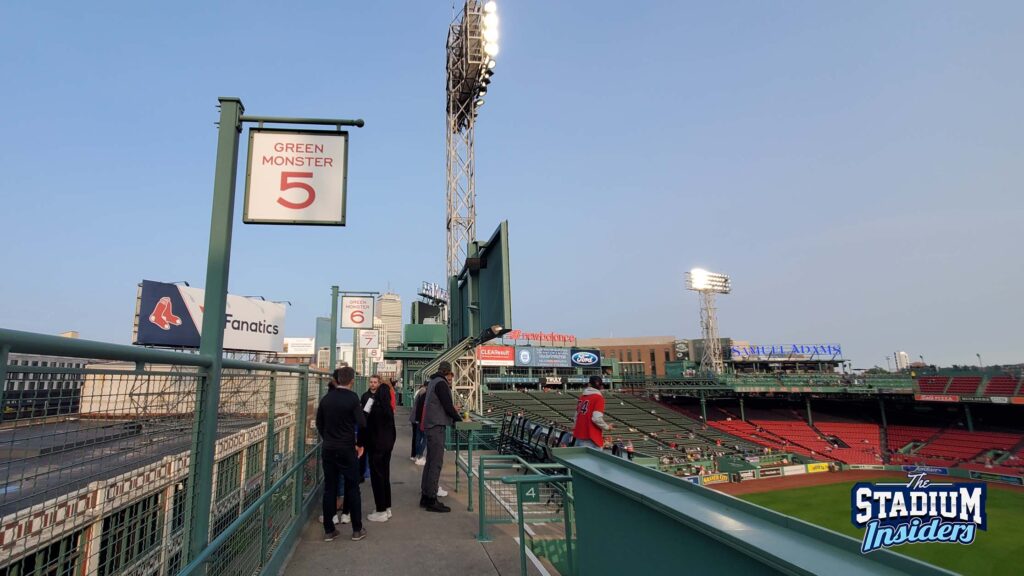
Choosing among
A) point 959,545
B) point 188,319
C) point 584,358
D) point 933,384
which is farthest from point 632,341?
point 188,319

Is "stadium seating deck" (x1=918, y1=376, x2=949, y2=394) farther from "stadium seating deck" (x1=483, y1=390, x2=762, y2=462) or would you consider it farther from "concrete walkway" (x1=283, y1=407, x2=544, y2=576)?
"concrete walkway" (x1=283, y1=407, x2=544, y2=576)

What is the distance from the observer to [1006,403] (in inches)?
1318

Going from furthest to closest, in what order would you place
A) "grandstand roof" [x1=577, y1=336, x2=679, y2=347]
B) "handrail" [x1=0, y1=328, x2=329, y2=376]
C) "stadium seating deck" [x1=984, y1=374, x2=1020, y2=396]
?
"grandstand roof" [x1=577, y1=336, x2=679, y2=347] < "stadium seating deck" [x1=984, y1=374, x2=1020, y2=396] < "handrail" [x1=0, y1=328, x2=329, y2=376]

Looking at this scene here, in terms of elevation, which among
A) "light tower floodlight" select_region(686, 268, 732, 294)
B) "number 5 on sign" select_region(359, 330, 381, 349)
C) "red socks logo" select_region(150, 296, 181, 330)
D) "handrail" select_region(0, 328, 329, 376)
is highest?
"light tower floodlight" select_region(686, 268, 732, 294)

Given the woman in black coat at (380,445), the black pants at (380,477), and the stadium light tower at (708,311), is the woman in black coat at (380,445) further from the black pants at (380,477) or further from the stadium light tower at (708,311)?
the stadium light tower at (708,311)

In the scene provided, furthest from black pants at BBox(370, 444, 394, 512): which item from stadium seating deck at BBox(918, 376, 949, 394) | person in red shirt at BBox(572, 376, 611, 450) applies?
stadium seating deck at BBox(918, 376, 949, 394)

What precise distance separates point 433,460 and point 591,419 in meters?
2.17

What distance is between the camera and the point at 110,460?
181 cm

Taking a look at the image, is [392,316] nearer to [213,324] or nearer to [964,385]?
[964,385]

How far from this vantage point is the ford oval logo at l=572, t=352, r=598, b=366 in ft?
165

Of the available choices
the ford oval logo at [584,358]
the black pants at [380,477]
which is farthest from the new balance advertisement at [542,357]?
the black pants at [380,477]

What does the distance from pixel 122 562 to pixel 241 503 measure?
175 centimetres

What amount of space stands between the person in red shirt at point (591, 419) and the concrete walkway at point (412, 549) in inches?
57.8

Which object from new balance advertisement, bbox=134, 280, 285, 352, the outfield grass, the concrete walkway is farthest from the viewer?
new balance advertisement, bbox=134, 280, 285, 352
